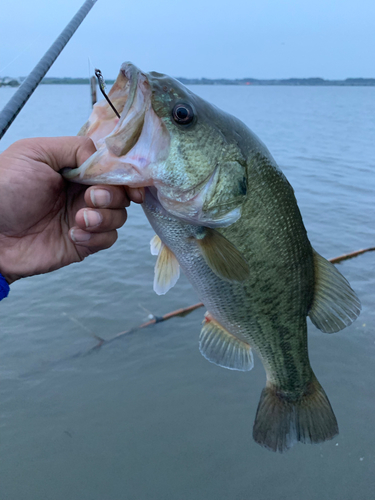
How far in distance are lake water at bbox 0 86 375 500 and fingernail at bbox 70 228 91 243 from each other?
290 cm

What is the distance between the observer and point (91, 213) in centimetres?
195

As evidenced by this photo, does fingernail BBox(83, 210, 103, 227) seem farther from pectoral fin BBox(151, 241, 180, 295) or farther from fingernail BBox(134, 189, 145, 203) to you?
pectoral fin BBox(151, 241, 180, 295)

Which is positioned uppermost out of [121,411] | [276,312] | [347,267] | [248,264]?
[248,264]

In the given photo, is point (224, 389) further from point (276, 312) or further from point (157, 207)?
point (157, 207)

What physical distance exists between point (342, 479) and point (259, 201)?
321 centimetres

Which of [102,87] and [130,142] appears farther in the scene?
[102,87]

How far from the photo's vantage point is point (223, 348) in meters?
2.52

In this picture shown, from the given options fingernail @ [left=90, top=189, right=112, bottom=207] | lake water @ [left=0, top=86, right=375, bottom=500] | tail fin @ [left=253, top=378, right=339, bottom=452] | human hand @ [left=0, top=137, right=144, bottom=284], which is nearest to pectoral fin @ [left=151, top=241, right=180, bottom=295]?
human hand @ [left=0, top=137, right=144, bottom=284]

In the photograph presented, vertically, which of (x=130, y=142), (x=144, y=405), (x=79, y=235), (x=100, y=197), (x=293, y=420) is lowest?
(x=144, y=405)

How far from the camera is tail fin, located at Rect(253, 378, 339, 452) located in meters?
2.44

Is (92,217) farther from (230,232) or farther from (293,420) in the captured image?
(293,420)

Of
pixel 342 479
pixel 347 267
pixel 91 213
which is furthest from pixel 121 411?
pixel 347 267

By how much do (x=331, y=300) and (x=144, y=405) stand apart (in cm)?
324

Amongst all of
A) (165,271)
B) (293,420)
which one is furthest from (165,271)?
(293,420)
